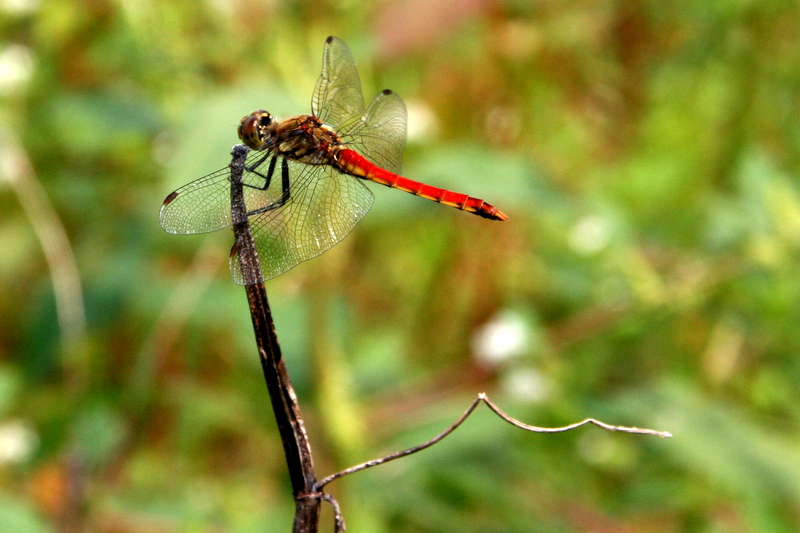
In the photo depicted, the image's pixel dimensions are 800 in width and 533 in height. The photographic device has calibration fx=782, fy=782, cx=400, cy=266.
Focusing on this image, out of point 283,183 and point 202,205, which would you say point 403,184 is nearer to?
point 283,183

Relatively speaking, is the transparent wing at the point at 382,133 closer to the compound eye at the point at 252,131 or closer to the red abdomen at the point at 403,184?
the red abdomen at the point at 403,184

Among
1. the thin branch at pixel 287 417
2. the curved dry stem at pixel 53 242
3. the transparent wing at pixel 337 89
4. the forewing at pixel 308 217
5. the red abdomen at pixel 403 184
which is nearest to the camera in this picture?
the thin branch at pixel 287 417

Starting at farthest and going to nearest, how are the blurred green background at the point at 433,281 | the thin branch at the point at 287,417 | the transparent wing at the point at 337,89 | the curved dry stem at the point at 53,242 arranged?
the curved dry stem at the point at 53,242 < the blurred green background at the point at 433,281 < the transparent wing at the point at 337,89 < the thin branch at the point at 287,417

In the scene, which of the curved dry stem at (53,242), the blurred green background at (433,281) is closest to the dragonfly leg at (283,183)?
the blurred green background at (433,281)

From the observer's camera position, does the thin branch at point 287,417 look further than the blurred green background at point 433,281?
No

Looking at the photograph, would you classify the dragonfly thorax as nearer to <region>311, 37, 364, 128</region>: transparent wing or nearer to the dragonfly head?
the dragonfly head

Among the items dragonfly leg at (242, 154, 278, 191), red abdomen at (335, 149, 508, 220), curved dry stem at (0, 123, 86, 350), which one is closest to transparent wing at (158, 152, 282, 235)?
dragonfly leg at (242, 154, 278, 191)

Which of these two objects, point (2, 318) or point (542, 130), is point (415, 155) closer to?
point (542, 130)
